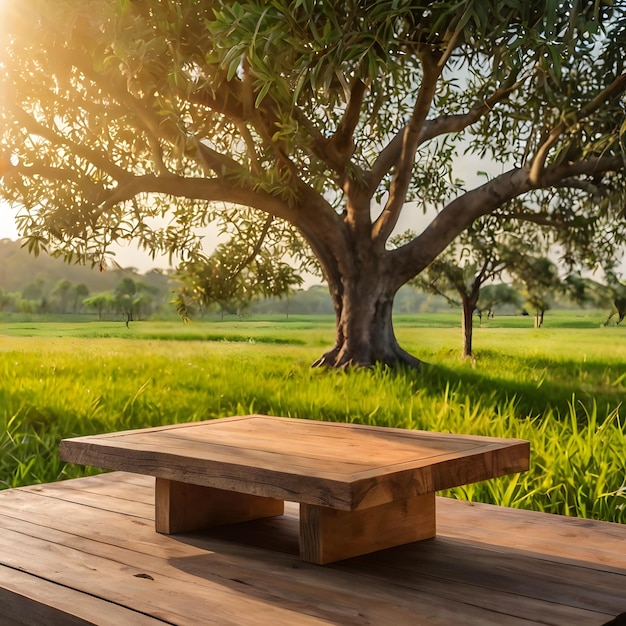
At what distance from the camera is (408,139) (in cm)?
570

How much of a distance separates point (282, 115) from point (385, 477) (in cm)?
351

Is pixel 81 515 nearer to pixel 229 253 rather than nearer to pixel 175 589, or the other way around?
pixel 175 589

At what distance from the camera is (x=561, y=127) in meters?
5.43

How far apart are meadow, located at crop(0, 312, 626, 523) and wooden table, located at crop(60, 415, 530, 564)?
0.86 metres

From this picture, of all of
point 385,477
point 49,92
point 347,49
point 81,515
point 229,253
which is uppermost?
point 49,92

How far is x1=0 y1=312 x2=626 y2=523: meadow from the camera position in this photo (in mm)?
3148

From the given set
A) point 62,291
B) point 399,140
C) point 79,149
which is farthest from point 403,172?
point 62,291

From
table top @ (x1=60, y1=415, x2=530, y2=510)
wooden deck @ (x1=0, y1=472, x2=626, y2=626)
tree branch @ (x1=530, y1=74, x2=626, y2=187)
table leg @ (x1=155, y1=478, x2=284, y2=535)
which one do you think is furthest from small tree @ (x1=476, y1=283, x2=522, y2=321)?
table leg @ (x1=155, y1=478, x2=284, y2=535)

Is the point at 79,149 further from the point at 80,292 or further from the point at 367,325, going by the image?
the point at 367,325

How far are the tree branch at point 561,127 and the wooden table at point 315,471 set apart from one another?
3.57 metres

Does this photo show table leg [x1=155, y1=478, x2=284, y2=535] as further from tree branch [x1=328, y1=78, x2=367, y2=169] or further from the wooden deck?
tree branch [x1=328, y1=78, x2=367, y2=169]

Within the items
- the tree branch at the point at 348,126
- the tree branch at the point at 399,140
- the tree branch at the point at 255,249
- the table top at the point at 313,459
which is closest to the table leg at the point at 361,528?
the table top at the point at 313,459

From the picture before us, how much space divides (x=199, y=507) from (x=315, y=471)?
655 mm

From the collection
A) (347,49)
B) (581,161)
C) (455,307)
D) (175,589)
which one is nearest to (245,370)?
(455,307)
